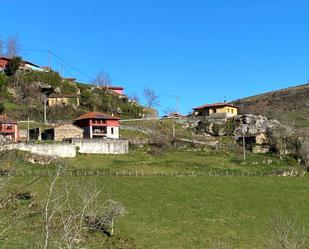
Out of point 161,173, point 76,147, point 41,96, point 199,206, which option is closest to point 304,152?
point 161,173

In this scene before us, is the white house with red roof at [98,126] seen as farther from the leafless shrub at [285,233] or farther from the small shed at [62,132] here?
the leafless shrub at [285,233]

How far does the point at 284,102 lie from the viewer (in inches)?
6673

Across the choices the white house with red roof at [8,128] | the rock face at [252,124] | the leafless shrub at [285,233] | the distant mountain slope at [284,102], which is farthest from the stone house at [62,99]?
the leafless shrub at [285,233]

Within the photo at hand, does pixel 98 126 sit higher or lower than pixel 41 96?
lower

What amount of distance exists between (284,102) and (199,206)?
126 metres

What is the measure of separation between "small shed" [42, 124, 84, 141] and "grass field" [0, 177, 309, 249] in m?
24.9

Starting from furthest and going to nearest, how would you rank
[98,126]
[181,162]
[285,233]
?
[98,126], [181,162], [285,233]

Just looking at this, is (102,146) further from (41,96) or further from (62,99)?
(41,96)

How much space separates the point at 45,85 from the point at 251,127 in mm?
45336

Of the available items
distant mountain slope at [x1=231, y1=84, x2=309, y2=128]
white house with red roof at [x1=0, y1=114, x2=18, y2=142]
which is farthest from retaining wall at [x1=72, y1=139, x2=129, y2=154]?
distant mountain slope at [x1=231, y1=84, x2=309, y2=128]

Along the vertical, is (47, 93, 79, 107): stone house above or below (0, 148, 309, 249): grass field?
above

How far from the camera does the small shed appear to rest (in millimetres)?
83375

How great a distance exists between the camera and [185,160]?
77375 mm

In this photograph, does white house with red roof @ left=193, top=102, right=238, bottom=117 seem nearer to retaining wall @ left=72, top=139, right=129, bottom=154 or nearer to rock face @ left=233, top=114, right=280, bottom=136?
rock face @ left=233, top=114, right=280, bottom=136
